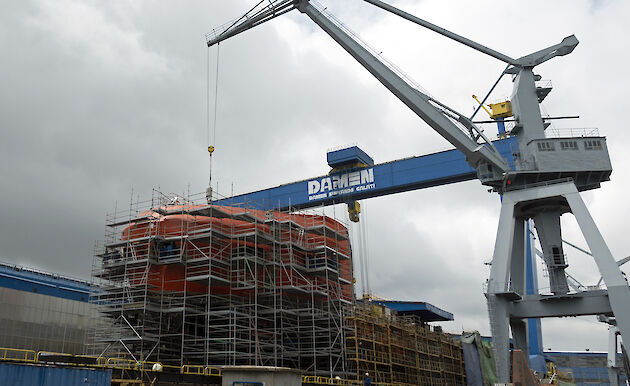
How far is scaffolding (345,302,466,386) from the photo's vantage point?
3278 centimetres

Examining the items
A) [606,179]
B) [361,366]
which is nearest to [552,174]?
[606,179]

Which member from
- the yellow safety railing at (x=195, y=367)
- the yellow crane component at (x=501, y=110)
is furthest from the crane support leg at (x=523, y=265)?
the yellow crane component at (x=501, y=110)

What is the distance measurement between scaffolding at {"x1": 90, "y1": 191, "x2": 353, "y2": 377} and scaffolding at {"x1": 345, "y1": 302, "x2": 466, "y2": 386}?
1151 millimetres

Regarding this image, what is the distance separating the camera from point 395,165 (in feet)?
131

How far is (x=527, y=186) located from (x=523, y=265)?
461 centimetres

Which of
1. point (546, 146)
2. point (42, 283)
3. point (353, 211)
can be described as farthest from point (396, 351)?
point (42, 283)

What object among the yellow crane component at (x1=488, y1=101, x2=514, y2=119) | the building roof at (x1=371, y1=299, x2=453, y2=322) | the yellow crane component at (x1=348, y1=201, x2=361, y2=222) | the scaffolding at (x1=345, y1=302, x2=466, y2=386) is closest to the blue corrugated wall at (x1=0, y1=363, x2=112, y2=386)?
the scaffolding at (x1=345, y1=302, x2=466, y2=386)

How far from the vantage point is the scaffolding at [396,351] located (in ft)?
108

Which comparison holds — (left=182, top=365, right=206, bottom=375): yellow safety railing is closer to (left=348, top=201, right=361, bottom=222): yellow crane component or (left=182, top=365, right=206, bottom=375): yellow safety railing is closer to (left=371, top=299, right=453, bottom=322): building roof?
(left=348, top=201, right=361, bottom=222): yellow crane component

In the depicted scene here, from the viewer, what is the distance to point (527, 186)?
99.8 feet

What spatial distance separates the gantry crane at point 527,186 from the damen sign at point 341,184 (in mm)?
8871

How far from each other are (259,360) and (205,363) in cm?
343

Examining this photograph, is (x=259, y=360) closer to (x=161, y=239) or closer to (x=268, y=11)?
(x=161, y=239)

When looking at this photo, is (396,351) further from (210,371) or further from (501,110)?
(501,110)
